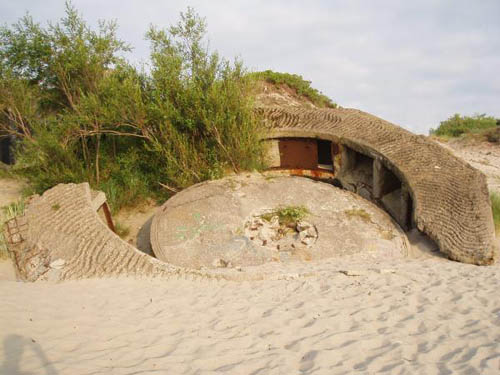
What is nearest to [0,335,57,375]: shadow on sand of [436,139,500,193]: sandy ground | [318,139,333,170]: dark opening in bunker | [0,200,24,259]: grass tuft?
[0,200,24,259]: grass tuft

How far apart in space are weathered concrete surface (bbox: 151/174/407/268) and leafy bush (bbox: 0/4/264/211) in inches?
75.2

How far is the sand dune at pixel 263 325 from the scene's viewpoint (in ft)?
10.3

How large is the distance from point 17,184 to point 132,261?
8.97 m

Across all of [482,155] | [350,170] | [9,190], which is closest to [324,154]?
[350,170]

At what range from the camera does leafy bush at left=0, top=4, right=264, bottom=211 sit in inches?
429

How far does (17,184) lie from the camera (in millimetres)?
12859

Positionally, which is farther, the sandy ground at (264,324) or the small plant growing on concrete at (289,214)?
the small plant growing on concrete at (289,214)

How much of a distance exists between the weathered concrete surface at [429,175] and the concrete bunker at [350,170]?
1.16 feet

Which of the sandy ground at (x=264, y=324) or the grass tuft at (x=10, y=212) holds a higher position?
the grass tuft at (x=10, y=212)

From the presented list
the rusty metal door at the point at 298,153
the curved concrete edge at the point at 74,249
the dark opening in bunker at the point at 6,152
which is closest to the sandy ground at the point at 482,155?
the rusty metal door at the point at 298,153

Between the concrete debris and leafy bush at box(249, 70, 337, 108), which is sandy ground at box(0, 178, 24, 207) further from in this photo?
leafy bush at box(249, 70, 337, 108)

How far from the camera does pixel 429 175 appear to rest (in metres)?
8.82

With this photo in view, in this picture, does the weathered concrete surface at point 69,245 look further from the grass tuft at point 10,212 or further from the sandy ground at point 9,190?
the sandy ground at point 9,190

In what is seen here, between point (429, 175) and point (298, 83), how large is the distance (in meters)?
11.4
